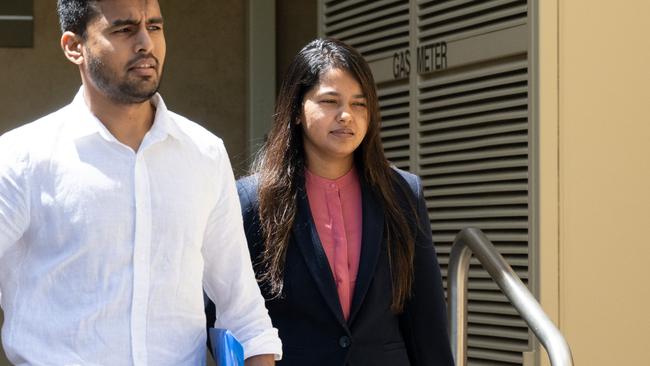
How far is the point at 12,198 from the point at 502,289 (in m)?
1.80

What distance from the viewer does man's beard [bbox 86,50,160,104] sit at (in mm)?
2350

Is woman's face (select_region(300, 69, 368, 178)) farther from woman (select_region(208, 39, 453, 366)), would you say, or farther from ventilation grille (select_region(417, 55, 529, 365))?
ventilation grille (select_region(417, 55, 529, 365))

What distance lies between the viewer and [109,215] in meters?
2.27

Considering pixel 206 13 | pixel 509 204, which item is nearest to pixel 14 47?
pixel 206 13

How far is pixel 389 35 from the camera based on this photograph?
546cm

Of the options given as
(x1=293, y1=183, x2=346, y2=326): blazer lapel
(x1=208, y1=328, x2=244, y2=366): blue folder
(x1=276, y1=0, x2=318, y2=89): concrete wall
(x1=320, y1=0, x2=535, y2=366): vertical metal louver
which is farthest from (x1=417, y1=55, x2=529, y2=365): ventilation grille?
(x1=208, y1=328, x2=244, y2=366): blue folder

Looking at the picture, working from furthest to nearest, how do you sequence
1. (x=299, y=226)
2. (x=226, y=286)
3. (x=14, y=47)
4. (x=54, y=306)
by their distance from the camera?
(x=14, y=47)
(x=299, y=226)
(x=226, y=286)
(x=54, y=306)

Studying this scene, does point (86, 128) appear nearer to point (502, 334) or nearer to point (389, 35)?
point (502, 334)

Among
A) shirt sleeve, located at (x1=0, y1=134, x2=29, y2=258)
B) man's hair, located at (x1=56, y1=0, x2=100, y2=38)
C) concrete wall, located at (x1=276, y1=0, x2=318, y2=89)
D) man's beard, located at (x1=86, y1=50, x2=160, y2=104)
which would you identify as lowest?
shirt sleeve, located at (x1=0, y1=134, x2=29, y2=258)

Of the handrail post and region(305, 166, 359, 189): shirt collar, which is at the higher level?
region(305, 166, 359, 189): shirt collar

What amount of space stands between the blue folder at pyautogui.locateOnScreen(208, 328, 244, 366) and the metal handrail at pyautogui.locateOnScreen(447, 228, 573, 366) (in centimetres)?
113

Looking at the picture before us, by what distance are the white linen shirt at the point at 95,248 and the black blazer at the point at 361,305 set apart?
0.68m

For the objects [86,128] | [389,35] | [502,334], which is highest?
[389,35]

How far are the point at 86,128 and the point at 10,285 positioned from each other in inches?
12.3
